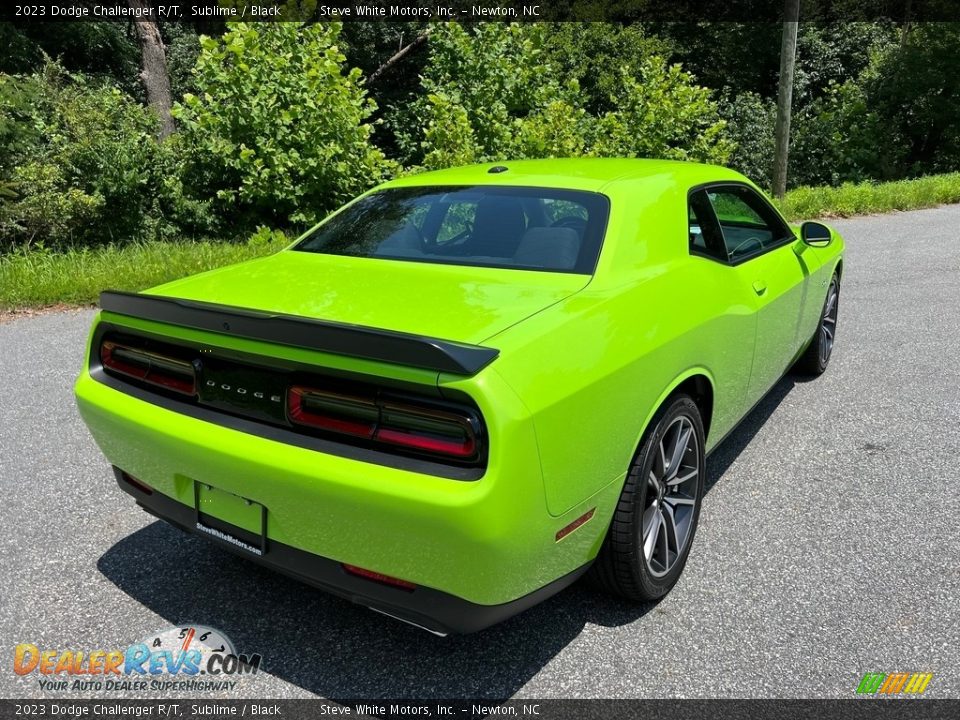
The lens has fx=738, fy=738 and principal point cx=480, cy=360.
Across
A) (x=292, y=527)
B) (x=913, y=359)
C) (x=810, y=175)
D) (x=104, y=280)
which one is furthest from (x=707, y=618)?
(x=810, y=175)

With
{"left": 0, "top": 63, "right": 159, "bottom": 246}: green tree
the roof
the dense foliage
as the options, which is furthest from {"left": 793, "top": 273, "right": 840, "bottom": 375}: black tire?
{"left": 0, "top": 63, "right": 159, "bottom": 246}: green tree

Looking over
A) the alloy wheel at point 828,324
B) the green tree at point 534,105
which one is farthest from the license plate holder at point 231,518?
the green tree at point 534,105

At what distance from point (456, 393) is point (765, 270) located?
2.27 meters

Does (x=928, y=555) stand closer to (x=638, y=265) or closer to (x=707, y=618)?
(x=707, y=618)

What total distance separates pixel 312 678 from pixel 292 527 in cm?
53

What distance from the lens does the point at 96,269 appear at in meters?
7.95

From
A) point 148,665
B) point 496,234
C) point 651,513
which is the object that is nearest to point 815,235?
point 496,234

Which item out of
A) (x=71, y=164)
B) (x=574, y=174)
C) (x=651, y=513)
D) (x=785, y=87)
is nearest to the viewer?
(x=651, y=513)

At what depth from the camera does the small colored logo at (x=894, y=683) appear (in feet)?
7.20

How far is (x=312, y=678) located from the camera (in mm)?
2264

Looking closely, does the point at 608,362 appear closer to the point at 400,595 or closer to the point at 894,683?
the point at 400,595

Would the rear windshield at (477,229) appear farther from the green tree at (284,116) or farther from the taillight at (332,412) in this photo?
the green tree at (284,116)

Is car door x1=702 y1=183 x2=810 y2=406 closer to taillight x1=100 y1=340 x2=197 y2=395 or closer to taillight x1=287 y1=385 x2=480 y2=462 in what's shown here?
taillight x1=287 y1=385 x2=480 y2=462

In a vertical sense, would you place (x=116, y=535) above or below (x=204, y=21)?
below
